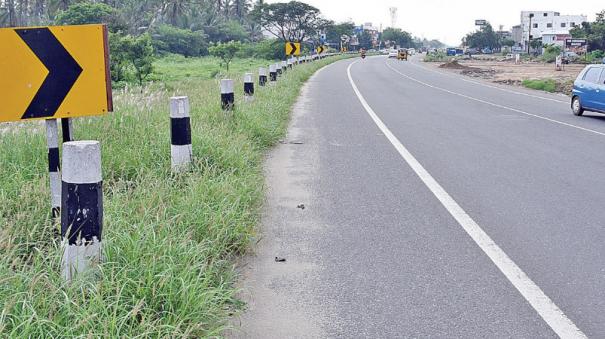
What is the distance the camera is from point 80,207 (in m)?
3.39

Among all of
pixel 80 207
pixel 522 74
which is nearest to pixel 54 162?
pixel 80 207

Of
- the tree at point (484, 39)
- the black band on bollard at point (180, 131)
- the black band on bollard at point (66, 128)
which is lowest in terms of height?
the black band on bollard at point (180, 131)

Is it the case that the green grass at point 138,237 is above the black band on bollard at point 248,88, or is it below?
below

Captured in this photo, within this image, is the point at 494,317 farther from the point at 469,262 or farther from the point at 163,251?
the point at 163,251

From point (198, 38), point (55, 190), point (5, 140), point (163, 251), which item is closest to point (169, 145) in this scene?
point (5, 140)

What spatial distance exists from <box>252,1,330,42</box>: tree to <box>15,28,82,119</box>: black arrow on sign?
80.9 metres

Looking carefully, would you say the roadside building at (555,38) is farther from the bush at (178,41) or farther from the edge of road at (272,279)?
the edge of road at (272,279)

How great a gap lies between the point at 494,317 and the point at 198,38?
86.5 metres

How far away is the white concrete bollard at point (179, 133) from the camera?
6.24 m

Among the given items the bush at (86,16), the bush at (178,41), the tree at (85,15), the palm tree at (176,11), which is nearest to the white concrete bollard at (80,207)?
the bush at (86,16)

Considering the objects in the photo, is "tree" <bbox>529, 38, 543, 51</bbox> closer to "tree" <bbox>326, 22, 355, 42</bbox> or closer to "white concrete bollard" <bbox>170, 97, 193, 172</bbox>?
"tree" <bbox>326, 22, 355, 42</bbox>

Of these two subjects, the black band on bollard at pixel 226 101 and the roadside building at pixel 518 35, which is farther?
the roadside building at pixel 518 35

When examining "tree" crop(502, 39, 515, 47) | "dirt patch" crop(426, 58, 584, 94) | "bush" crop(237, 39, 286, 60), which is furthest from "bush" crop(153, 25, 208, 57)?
"tree" crop(502, 39, 515, 47)

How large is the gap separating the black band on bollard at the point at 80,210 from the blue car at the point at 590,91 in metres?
15.1
